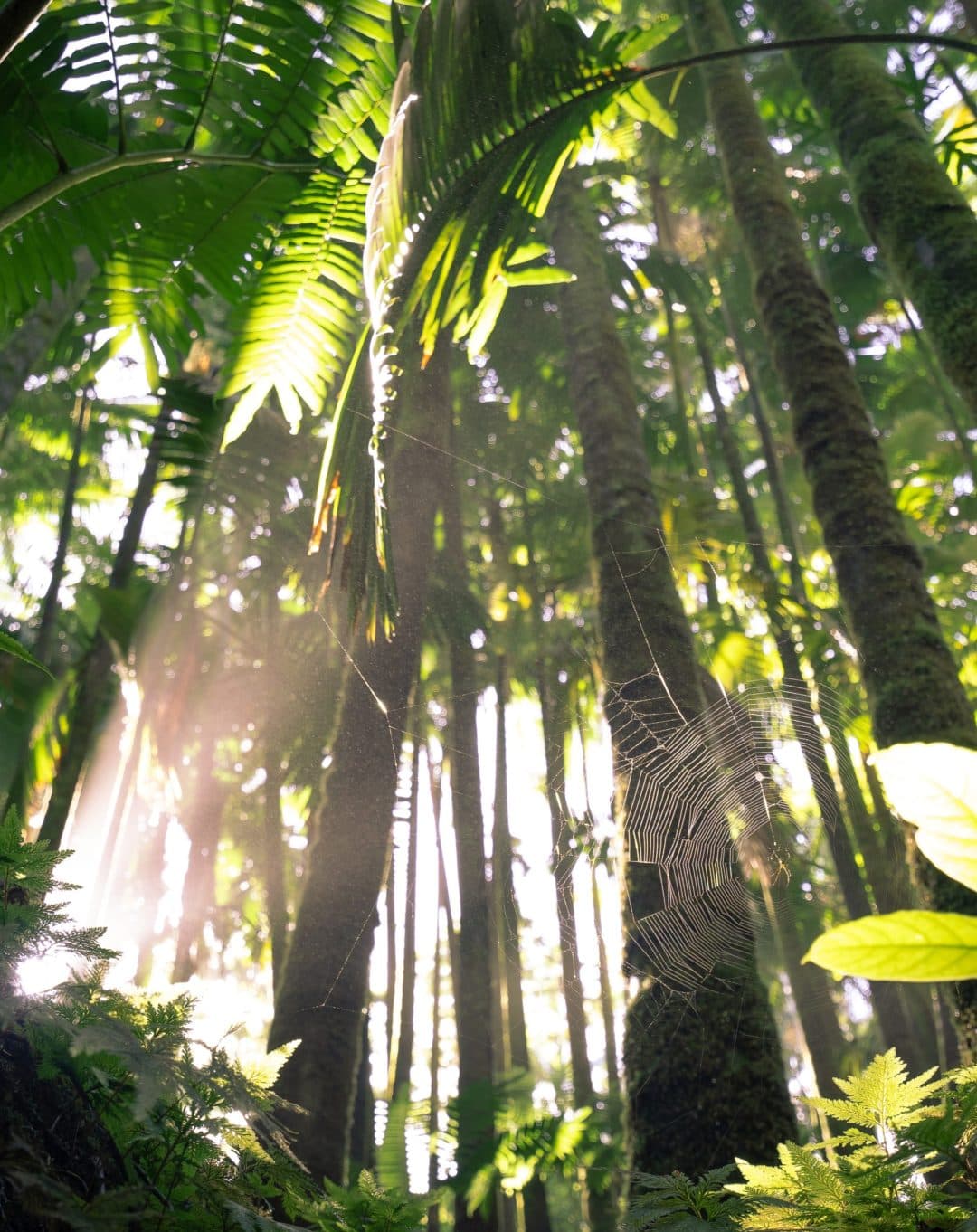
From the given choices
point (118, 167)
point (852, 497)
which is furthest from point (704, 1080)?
point (118, 167)

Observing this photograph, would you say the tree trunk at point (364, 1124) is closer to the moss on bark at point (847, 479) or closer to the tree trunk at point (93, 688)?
the tree trunk at point (93, 688)

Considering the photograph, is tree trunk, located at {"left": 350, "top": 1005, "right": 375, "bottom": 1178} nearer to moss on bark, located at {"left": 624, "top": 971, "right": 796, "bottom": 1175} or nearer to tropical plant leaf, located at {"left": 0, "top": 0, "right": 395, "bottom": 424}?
moss on bark, located at {"left": 624, "top": 971, "right": 796, "bottom": 1175}

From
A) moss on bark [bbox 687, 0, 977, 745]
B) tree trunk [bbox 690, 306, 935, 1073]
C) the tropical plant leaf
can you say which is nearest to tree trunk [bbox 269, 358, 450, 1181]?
the tropical plant leaf

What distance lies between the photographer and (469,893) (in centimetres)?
221

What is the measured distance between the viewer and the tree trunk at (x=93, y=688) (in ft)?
10.3

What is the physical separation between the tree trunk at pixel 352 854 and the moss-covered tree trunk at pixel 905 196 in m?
1.29

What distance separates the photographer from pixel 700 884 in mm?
2367

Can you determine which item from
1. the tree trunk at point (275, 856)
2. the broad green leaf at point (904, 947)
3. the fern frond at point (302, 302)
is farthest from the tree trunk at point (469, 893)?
the broad green leaf at point (904, 947)

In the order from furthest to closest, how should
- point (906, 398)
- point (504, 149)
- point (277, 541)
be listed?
point (906, 398) → point (277, 541) → point (504, 149)

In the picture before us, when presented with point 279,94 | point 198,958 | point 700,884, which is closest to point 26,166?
point 279,94

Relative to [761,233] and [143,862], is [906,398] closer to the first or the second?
[761,233]

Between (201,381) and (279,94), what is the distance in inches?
118

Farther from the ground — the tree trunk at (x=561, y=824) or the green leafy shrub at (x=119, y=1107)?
the tree trunk at (x=561, y=824)

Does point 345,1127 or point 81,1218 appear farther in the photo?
point 345,1127
